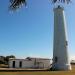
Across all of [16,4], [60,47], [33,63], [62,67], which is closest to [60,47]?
[60,47]

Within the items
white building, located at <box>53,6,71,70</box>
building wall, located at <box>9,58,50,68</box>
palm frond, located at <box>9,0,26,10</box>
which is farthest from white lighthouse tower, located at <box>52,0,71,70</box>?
palm frond, located at <box>9,0,26,10</box>

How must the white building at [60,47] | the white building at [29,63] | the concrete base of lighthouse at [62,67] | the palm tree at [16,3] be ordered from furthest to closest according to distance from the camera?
the white building at [29,63], the white building at [60,47], the concrete base of lighthouse at [62,67], the palm tree at [16,3]

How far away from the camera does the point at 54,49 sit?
33.5m

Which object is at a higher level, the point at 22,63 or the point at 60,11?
the point at 60,11

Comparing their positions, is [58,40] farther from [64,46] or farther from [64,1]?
[64,1]

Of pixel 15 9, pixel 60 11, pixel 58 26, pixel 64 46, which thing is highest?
pixel 60 11

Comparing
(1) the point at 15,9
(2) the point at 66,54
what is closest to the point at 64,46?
(2) the point at 66,54

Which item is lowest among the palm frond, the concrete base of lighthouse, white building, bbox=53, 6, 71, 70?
the concrete base of lighthouse

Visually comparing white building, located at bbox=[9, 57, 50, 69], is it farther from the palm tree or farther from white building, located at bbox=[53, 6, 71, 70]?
the palm tree

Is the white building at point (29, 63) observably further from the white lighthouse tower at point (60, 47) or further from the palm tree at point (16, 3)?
the palm tree at point (16, 3)

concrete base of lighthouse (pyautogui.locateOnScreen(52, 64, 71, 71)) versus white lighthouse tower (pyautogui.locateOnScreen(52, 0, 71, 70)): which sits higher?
white lighthouse tower (pyautogui.locateOnScreen(52, 0, 71, 70))

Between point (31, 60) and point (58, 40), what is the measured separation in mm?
10841

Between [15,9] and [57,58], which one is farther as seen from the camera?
[57,58]

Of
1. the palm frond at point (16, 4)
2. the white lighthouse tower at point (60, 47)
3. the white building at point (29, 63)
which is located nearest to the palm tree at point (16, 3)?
the palm frond at point (16, 4)
